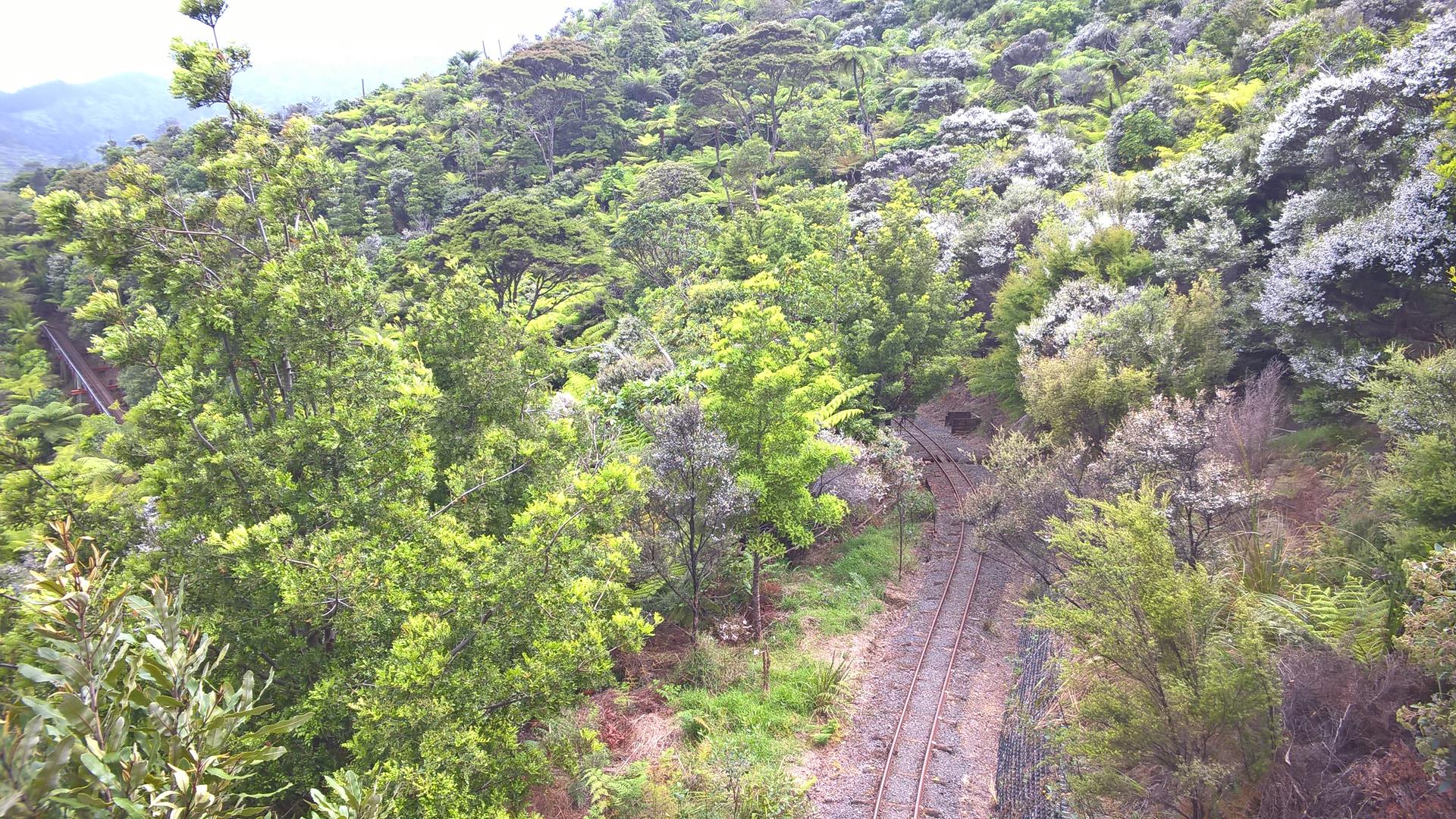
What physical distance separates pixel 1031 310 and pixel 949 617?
1275 centimetres

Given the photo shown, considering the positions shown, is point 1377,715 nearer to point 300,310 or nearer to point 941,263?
point 300,310

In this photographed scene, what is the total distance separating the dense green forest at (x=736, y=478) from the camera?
7.23 metres

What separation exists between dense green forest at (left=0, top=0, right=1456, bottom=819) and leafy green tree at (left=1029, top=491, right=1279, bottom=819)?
0.19 ft

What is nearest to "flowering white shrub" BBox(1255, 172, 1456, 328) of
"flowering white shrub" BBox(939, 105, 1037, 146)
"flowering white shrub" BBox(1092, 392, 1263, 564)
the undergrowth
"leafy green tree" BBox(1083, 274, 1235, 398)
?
"leafy green tree" BBox(1083, 274, 1235, 398)

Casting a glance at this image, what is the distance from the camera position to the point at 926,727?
13.7 meters

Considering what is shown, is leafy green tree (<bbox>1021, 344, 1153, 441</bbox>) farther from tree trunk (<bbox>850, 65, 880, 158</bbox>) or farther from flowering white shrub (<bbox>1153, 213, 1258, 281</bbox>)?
tree trunk (<bbox>850, 65, 880, 158</bbox>)

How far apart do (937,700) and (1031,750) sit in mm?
2176

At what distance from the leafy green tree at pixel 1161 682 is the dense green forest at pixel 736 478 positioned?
0.06 m

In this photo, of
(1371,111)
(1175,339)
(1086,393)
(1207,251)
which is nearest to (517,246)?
(1086,393)

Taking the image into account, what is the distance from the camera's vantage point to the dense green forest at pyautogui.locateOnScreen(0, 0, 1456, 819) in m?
7.23

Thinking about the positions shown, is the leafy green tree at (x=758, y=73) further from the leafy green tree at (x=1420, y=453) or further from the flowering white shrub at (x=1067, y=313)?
the leafy green tree at (x=1420, y=453)

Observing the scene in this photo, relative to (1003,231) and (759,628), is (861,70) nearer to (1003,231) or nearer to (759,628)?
(1003,231)

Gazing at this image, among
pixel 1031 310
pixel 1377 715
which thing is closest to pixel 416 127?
pixel 1031 310

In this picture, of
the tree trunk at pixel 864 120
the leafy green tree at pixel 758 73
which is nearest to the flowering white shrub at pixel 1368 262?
the tree trunk at pixel 864 120
